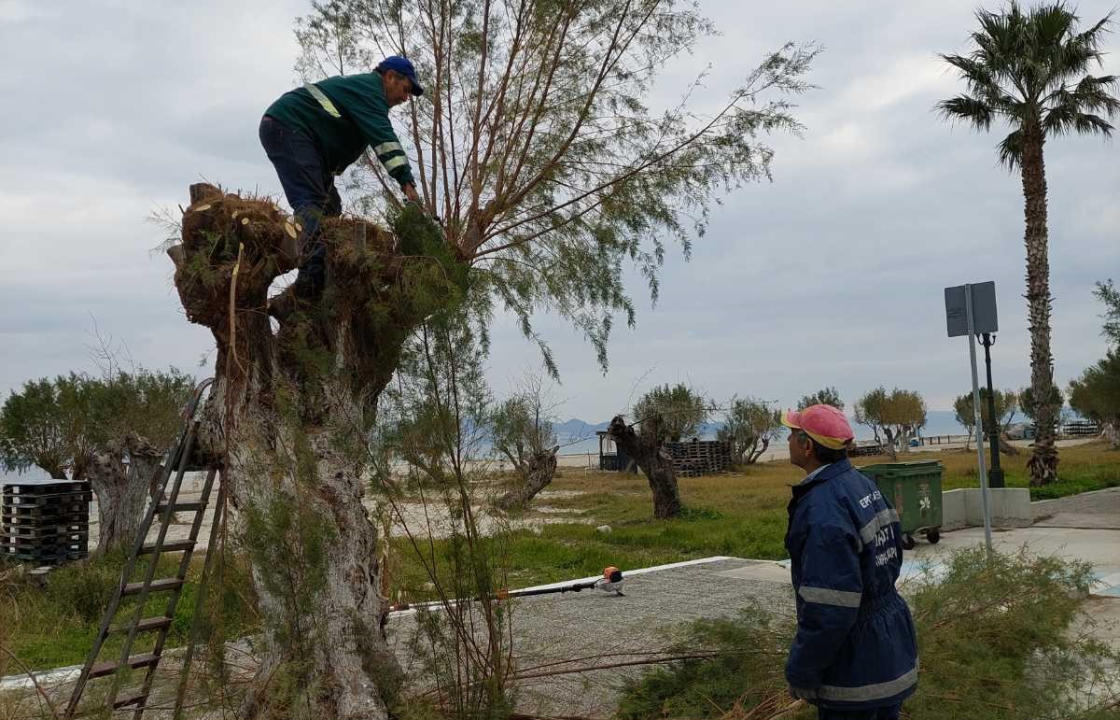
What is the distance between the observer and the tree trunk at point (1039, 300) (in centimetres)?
2045

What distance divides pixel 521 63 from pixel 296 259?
3387 millimetres

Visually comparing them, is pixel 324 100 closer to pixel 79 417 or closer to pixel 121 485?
pixel 121 485

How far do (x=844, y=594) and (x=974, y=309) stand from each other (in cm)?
746

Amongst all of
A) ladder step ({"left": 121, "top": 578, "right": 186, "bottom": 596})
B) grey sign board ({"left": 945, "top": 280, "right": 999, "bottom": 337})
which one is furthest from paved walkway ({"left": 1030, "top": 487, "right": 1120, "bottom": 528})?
ladder step ({"left": 121, "top": 578, "right": 186, "bottom": 596})

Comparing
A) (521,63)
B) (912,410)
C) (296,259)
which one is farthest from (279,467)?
(912,410)

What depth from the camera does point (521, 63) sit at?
763 cm

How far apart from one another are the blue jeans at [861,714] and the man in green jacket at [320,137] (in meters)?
3.40

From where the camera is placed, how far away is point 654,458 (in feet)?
61.2

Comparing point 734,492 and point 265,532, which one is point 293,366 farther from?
point 734,492

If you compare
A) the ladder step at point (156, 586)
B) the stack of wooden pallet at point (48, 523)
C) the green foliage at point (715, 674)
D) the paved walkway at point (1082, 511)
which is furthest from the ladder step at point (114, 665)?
the paved walkway at point (1082, 511)

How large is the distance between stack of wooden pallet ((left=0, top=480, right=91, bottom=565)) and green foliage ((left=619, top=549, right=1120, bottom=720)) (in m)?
10.7

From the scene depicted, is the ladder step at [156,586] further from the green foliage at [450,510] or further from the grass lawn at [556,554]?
the green foliage at [450,510]

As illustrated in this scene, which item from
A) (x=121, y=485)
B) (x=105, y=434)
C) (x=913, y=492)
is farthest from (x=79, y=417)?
(x=913, y=492)

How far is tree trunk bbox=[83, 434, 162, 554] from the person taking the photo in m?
14.7
